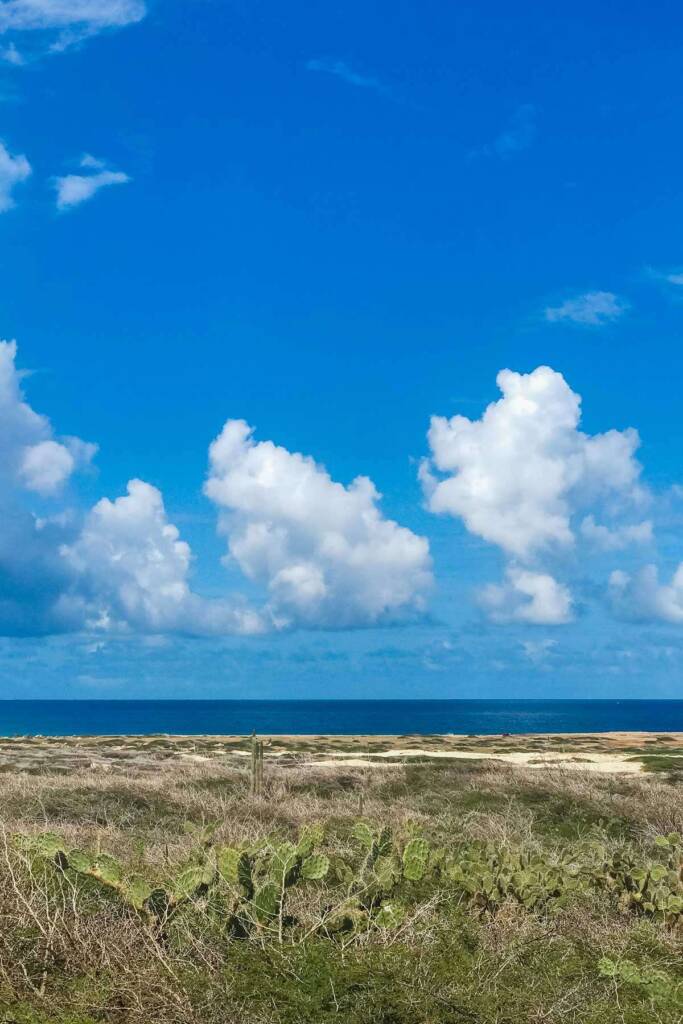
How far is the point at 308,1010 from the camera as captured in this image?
5055 millimetres

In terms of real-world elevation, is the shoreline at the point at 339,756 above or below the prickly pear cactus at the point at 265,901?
below

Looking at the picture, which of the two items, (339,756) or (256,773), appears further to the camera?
(339,756)

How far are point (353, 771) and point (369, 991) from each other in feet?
77.3

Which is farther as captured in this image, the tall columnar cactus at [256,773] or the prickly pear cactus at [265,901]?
the tall columnar cactus at [256,773]

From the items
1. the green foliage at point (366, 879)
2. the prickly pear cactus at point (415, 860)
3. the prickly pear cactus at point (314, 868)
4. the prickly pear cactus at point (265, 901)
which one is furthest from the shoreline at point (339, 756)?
the prickly pear cactus at point (265, 901)

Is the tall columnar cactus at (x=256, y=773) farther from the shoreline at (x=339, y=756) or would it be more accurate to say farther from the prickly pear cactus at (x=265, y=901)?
the prickly pear cactus at (x=265, y=901)

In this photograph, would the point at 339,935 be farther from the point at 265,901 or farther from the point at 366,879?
the point at 366,879

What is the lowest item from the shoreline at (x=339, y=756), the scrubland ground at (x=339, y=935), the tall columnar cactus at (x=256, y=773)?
the shoreline at (x=339, y=756)

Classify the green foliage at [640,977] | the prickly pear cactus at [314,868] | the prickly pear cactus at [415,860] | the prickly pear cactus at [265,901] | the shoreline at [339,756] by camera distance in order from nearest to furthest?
the green foliage at [640,977], the prickly pear cactus at [265,901], the prickly pear cactus at [314,868], the prickly pear cactus at [415,860], the shoreline at [339,756]

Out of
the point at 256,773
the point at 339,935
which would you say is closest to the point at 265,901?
the point at 339,935

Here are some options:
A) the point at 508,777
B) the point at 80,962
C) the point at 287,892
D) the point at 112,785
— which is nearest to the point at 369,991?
the point at 80,962

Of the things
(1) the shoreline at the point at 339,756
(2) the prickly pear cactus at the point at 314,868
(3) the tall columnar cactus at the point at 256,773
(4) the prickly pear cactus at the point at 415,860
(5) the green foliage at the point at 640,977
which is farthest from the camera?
(1) the shoreline at the point at 339,756

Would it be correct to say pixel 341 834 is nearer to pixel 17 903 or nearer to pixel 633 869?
pixel 633 869

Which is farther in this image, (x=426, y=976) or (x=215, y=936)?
(x=215, y=936)
